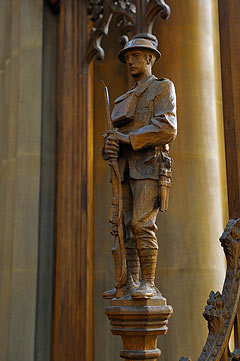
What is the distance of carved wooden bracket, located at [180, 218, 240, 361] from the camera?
2.69m

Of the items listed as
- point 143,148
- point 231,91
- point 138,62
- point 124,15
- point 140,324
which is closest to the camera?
point 140,324

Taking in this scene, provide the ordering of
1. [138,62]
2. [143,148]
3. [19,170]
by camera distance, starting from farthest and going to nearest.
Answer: [19,170] → [138,62] → [143,148]

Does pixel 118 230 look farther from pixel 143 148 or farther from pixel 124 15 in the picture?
pixel 124 15

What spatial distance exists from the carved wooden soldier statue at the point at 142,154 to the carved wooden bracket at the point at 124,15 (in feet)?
6.39

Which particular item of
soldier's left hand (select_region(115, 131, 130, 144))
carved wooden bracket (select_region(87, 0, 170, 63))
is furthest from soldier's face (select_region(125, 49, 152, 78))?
carved wooden bracket (select_region(87, 0, 170, 63))

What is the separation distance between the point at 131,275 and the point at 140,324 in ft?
0.91

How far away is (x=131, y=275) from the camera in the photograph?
2730 millimetres

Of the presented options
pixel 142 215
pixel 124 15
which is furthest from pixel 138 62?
pixel 124 15

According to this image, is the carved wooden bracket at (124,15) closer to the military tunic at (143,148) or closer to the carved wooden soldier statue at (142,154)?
the carved wooden soldier statue at (142,154)

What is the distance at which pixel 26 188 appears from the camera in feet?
18.1

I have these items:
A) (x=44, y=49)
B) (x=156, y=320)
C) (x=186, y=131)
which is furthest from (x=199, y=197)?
(x=156, y=320)

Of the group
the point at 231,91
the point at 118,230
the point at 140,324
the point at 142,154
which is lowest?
the point at 140,324

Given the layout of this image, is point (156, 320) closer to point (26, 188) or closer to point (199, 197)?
point (199, 197)

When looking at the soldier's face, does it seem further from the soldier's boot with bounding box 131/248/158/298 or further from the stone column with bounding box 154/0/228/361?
the stone column with bounding box 154/0/228/361
